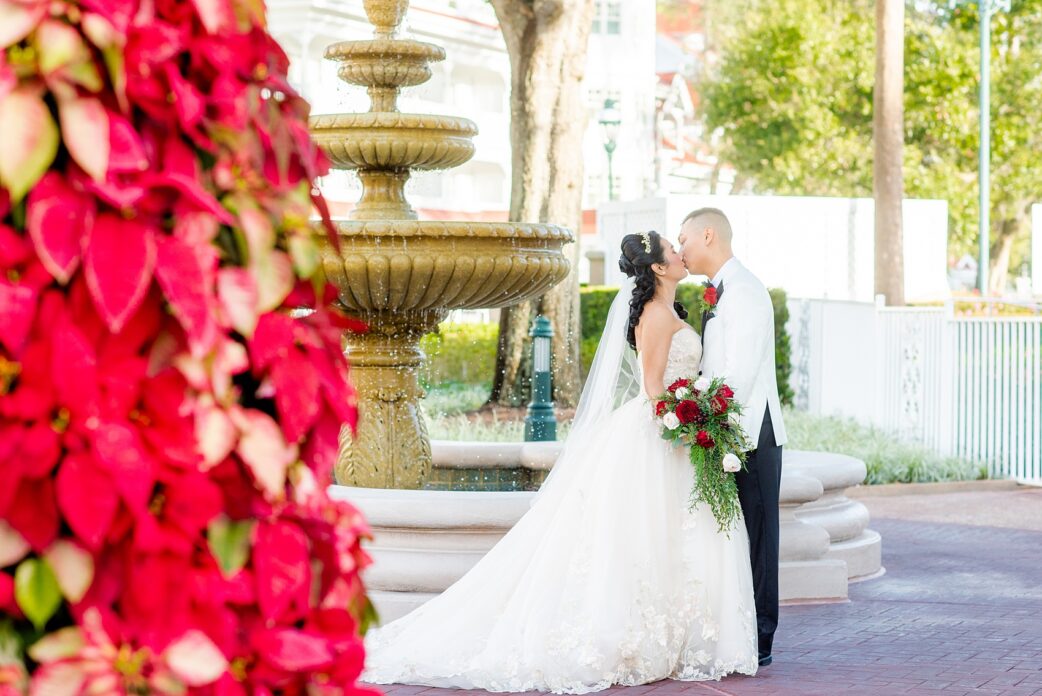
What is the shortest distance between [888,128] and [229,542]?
1900 cm

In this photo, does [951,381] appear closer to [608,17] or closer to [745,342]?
[745,342]

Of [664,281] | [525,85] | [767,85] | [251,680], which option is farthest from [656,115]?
[251,680]

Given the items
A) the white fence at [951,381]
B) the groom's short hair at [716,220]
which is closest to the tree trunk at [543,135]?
the white fence at [951,381]

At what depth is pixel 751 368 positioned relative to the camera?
6.33 m

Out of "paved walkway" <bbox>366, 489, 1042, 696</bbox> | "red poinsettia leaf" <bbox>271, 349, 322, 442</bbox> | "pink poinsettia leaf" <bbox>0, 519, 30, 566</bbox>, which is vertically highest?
"red poinsettia leaf" <bbox>271, 349, 322, 442</bbox>

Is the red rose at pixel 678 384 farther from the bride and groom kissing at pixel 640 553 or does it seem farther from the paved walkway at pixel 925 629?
the paved walkway at pixel 925 629

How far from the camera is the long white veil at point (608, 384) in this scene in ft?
21.8

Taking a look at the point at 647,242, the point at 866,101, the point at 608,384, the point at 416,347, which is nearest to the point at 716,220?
the point at 647,242

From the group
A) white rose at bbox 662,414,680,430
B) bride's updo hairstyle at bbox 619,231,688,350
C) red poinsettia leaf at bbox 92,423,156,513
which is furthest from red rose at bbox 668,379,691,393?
red poinsettia leaf at bbox 92,423,156,513

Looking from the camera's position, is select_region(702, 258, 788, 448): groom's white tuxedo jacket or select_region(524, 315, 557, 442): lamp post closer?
select_region(702, 258, 788, 448): groom's white tuxedo jacket

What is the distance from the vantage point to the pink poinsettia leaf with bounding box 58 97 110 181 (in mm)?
1791

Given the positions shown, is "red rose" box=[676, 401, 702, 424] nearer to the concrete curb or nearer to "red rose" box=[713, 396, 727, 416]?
"red rose" box=[713, 396, 727, 416]

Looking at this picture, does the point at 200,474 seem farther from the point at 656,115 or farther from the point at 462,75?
the point at 656,115

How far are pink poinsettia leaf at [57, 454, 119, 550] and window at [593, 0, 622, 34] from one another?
171 feet
